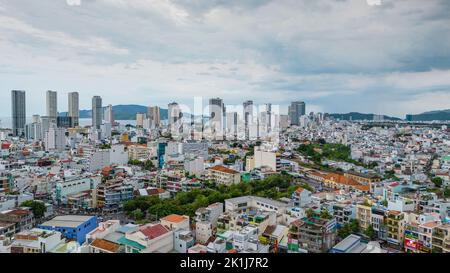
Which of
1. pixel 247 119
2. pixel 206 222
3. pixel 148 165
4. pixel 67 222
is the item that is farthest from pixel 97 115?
pixel 206 222

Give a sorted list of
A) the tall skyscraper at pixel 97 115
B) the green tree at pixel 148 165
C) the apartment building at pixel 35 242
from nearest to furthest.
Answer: the apartment building at pixel 35 242
the green tree at pixel 148 165
the tall skyscraper at pixel 97 115

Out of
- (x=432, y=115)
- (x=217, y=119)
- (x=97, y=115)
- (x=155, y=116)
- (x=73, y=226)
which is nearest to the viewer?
(x=73, y=226)

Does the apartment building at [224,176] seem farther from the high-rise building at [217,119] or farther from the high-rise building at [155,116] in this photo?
the high-rise building at [155,116]

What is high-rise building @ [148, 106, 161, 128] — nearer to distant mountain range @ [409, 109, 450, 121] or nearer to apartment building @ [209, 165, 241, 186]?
apartment building @ [209, 165, 241, 186]

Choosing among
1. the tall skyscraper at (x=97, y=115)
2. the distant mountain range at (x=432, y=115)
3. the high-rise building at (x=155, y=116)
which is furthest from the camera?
the high-rise building at (x=155, y=116)

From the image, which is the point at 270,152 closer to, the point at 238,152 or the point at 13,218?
the point at 238,152

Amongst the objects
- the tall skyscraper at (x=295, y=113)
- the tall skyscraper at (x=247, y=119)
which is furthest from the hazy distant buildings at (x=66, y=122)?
the tall skyscraper at (x=295, y=113)

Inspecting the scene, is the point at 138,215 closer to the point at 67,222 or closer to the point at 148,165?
the point at 67,222
